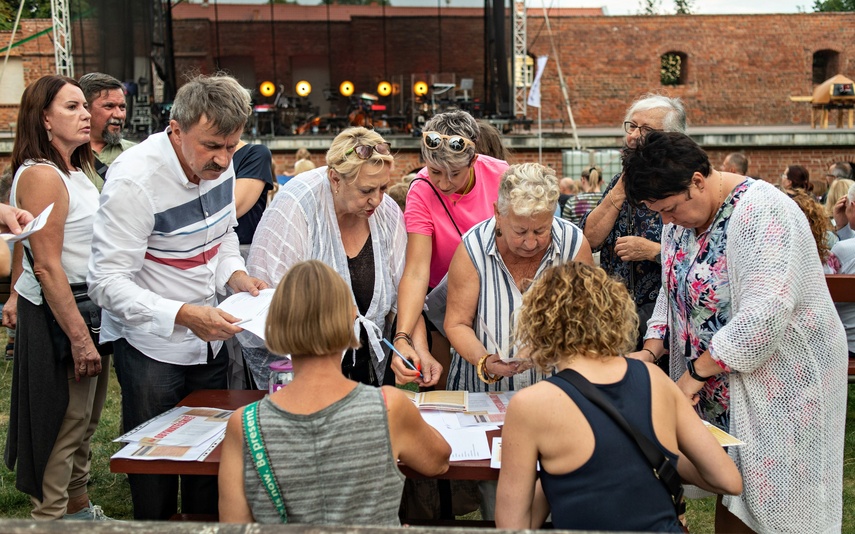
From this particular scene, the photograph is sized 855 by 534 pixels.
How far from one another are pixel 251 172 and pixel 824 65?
94.9 feet

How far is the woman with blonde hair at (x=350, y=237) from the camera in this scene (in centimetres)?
306

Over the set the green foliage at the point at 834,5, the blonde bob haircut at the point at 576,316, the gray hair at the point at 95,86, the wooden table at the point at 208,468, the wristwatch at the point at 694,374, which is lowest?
the wooden table at the point at 208,468

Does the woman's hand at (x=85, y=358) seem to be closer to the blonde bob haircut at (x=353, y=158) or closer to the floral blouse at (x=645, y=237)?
the blonde bob haircut at (x=353, y=158)

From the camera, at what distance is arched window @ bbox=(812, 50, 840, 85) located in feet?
91.1

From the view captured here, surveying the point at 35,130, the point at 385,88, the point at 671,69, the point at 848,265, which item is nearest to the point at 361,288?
the point at 35,130

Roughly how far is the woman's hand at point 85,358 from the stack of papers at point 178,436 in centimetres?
63

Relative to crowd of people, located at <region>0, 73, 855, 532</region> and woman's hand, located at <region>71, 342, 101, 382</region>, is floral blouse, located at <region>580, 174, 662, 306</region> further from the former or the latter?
woman's hand, located at <region>71, 342, 101, 382</region>

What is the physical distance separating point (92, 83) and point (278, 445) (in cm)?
279

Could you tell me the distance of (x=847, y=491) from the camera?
167 inches

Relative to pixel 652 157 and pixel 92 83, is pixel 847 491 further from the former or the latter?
pixel 92 83

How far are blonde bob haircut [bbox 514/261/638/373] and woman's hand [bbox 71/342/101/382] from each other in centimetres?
189

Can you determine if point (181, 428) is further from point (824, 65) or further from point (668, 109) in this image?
point (824, 65)

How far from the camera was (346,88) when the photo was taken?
19781 mm

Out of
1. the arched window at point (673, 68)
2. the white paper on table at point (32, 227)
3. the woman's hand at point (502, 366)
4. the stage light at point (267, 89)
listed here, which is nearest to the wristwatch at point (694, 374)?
the woman's hand at point (502, 366)
